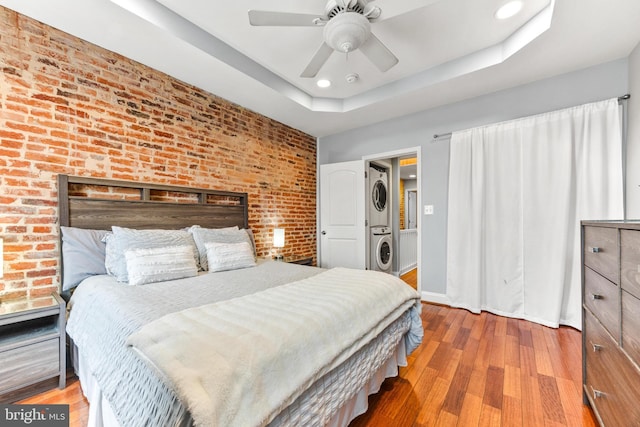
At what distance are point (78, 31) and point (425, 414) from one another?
362 cm

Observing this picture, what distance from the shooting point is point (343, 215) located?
166 inches

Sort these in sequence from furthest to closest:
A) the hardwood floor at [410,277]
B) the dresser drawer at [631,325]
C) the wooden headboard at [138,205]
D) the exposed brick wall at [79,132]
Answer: the hardwood floor at [410,277]
the wooden headboard at [138,205]
the exposed brick wall at [79,132]
the dresser drawer at [631,325]

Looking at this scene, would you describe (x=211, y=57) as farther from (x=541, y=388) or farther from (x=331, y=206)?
(x=541, y=388)

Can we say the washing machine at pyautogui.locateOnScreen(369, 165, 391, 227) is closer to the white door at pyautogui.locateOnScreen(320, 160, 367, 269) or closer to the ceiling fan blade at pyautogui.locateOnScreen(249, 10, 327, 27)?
the white door at pyautogui.locateOnScreen(320, 160, 367, 269)

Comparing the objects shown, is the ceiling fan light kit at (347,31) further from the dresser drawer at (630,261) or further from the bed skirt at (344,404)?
the bed skirt at (344,404)

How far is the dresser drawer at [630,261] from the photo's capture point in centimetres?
98

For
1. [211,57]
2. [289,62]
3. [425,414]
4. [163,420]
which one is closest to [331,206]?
[289,62]

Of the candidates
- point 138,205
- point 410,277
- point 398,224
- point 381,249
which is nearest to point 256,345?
point 138,205

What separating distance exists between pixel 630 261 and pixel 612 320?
1.12ft

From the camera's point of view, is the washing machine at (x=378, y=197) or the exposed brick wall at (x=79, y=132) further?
the washing machine at (x=378, y=197)

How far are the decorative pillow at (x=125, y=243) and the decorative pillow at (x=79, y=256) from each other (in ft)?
0.31

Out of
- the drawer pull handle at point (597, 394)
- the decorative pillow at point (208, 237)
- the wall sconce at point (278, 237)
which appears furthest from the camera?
the wall sconce at point (278, 237)

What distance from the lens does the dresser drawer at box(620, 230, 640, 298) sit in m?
0.98

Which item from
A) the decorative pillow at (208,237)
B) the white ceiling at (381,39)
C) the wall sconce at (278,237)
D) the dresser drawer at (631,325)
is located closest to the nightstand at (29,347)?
the decorative pillow at (208,237)
